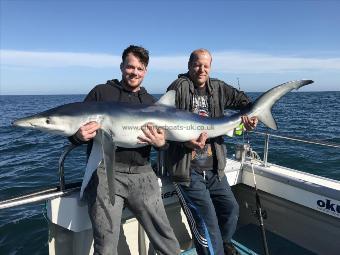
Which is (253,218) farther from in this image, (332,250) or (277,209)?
(332,250)

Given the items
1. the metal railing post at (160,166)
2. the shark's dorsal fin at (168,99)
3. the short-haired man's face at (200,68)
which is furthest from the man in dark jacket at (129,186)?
the short-haired man's face at (200,68)

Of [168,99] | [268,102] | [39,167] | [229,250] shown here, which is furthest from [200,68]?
[39,167]

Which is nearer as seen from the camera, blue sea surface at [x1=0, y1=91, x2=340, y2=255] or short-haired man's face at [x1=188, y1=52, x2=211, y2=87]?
short-haired man's face at [x1=188, y1=52, x2=211, y2=87]

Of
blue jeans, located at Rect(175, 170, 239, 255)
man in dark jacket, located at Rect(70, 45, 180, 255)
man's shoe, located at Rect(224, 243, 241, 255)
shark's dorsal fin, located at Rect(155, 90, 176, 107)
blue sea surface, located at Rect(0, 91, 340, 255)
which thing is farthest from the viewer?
blue sea surface, located at Rect(0, 91, 340, 255)

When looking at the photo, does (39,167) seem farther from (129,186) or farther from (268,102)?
(268,102)

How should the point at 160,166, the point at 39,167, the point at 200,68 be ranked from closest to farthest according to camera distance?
the point at 200,68, the point at 160,166, the point at 39,167

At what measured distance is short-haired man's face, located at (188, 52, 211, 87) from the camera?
458 cm

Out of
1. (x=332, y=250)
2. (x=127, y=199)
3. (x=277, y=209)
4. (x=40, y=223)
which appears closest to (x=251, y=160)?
(x=277, y=209)

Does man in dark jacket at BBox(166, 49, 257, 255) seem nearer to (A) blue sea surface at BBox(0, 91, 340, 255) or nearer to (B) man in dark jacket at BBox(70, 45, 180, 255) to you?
(B) man in dark jacket at BBox(70, 45, 180, 255)

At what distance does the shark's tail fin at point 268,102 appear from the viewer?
4510mm

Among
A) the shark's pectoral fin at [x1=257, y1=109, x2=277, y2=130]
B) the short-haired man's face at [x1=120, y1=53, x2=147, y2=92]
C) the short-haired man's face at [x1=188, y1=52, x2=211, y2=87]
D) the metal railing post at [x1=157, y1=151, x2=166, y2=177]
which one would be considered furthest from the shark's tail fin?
the short-haired man's face at [x1=120, y1=53, x2=147, y2=92]

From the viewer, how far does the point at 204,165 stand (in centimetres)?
468

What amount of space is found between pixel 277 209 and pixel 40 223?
17.8ft

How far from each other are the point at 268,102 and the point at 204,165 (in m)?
1.20
